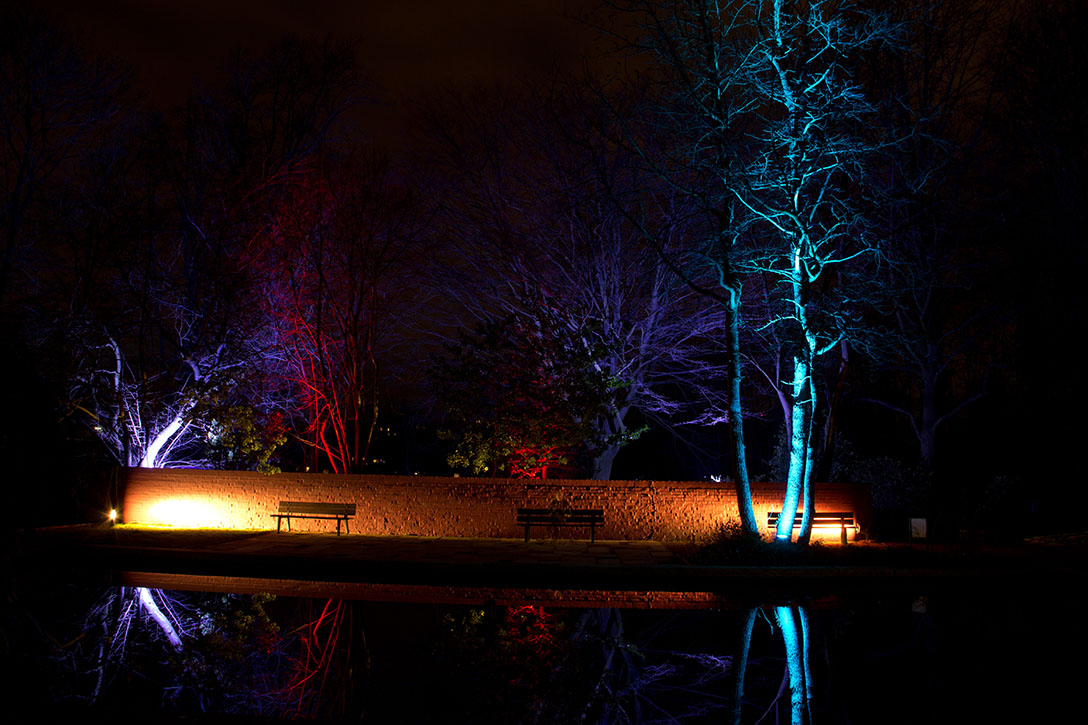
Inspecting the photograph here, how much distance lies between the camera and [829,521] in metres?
16.8

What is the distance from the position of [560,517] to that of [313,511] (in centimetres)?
576

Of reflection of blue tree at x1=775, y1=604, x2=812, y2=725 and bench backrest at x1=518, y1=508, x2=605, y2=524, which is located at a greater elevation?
bench backrest at x1=518, y1=508, x2=605, y2=524

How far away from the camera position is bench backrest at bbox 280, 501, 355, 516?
1778 cm

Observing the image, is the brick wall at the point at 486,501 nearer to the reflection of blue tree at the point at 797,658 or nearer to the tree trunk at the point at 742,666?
the reflection of blue tree at the point at 797,658

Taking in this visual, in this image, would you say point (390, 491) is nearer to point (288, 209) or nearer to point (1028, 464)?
point (288, 209)

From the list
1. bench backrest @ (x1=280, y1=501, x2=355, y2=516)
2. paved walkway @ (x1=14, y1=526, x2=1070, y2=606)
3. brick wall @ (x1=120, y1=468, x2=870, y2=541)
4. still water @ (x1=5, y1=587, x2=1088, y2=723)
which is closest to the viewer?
still water @ (x1=5, y1=587, x2=1088, y2=723)

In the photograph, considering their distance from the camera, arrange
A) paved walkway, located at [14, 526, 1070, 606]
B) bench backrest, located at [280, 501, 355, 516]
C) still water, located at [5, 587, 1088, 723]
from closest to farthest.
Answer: still water, located at [5, 587, 1088, 723] < paved walkway, located at [14, 526, 1070, 606] < bench backrest, located at [280, 501, 355, 516]

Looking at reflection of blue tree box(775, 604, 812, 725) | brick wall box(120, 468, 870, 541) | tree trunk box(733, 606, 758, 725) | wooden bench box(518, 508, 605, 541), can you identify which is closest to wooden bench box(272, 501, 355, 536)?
brick wall box(120, 468, 870, 541)

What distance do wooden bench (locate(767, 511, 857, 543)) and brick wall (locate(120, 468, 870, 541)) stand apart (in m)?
0.54

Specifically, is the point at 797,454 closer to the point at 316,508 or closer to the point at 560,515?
the point at 560,515

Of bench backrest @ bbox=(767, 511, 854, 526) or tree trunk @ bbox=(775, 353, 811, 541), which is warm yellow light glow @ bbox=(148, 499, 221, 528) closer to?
bench backrest @ bbox=(767, 511, 854, 526)

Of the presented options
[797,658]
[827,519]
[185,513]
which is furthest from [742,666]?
[185,513]

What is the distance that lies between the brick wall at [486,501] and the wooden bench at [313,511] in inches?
16.7

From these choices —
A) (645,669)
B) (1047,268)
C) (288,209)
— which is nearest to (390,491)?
(288,209)
